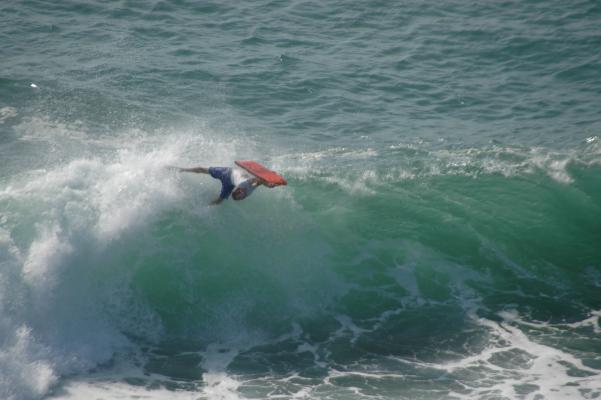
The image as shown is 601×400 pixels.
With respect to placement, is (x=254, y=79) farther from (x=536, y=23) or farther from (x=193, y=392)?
(x=193, y=392)

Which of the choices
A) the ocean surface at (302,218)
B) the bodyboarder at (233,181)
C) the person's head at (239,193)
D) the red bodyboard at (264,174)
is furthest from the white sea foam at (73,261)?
the person's head at (239,193)

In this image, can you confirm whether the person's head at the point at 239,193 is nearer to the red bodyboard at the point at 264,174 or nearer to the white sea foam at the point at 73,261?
the red bodyboard at the point at 264,174

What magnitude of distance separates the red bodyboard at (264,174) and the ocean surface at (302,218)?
114cm

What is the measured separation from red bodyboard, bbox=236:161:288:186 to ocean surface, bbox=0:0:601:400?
1136mm

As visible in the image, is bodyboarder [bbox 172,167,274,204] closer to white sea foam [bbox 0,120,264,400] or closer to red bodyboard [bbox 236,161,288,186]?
red bodyboard [bbox 236,161,288,186]

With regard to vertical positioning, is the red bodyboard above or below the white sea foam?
above

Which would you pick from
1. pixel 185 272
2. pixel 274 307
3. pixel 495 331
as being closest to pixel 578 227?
pixel 495 331

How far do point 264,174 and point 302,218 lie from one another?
6.11 ft

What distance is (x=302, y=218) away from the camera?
591 inches

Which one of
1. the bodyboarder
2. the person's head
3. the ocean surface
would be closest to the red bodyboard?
the bodyboarder

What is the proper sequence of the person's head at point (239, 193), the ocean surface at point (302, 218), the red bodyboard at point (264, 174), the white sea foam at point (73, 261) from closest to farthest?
the white sea foam at point (73, 261) → the ocean surface at point (302, 218) → the person's head at point (239, 193) → the red bodyboard at point (264, 174)

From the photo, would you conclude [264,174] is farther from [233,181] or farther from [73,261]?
[73,261]

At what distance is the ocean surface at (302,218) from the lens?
38.5 feet

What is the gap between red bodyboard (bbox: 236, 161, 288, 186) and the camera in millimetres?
13109
